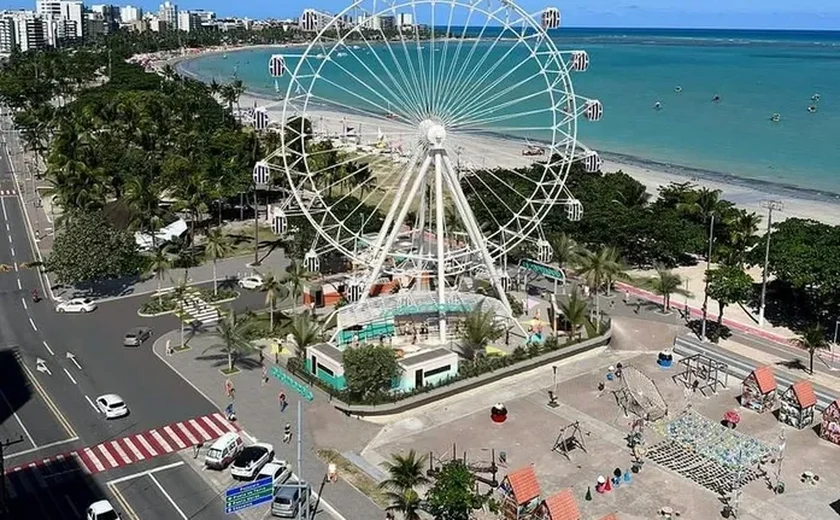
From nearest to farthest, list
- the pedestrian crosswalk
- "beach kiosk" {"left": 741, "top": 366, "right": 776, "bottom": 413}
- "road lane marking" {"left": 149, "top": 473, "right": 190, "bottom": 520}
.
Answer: "road lane marking" {"left": 149, "top": 473, "right": 190, "bottom": 520}, the pedestrian crosswalk, "beach kiosk" {"left": 741, "top": 366, "right": 776, "bottom": 413}

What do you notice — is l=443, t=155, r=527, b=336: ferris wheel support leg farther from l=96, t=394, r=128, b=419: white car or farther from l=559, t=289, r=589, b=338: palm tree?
l=96, t=394, r=128, b=419: white car

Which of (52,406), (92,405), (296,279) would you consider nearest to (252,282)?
(296,279)

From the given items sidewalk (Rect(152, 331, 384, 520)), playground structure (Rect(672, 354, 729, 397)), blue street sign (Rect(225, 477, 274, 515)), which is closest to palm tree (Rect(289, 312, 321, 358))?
sidewalk (Rect(152, 331, 384, 520))

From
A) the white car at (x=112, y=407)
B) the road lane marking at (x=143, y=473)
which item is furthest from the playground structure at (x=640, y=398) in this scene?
the white car at (x=112, y=407)

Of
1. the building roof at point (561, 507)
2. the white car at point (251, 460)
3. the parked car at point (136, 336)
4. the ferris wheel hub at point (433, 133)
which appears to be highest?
the ferris wheel hub at point (433, 133)

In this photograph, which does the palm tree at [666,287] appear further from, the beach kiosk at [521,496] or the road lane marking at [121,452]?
the road lane marking at [121,452]

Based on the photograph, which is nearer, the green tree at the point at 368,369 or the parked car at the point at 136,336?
the green tree at the point at 368,369
